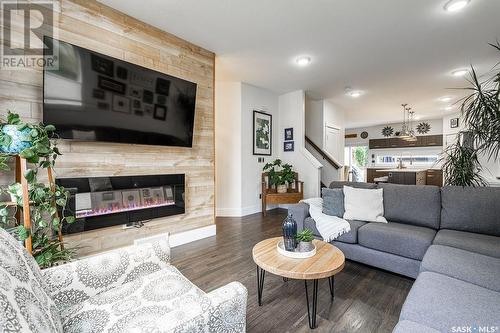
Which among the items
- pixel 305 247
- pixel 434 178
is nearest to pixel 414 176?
pixel 434 178

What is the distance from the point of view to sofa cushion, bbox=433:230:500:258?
172 centimetres

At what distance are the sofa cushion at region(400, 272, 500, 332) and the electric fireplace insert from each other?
257 cm

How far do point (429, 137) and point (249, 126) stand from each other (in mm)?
7306

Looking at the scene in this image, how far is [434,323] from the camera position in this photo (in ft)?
3.17

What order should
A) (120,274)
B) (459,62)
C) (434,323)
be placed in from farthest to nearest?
(459,62)
(120,274)
(434,323)

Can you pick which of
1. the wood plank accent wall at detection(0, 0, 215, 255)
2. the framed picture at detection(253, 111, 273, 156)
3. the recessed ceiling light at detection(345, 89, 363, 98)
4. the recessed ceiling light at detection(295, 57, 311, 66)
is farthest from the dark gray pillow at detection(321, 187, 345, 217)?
the recessed ceiling light at detection(345, 89, 363, 98)

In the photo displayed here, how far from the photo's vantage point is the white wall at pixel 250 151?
179 inches

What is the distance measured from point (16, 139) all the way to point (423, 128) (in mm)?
10760

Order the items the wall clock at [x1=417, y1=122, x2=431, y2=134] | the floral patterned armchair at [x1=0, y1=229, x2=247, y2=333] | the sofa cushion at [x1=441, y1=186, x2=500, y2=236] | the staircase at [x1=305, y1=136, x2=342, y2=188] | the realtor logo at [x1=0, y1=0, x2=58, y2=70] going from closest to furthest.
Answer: the floral patterned armchair at [x1=0, y1=229, x2=247, y2=333] → the realtor logo at [x1=0, y1=0, x2=58, y2=70] → the sofa cushion at [x1=441, y1=186, x2=500, y2=236] → the staircase at [x1=305, y1=136, x2=342, y2=188] → the wall clock at [x1=417, y1=122, x2=431, y2=134]

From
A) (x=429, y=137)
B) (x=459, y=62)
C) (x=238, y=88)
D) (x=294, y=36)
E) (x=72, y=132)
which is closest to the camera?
(x=72, y=132)

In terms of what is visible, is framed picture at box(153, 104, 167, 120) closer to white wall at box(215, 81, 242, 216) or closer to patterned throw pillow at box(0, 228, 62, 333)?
patterned throw pillow at box(0, 228, 62, 333)

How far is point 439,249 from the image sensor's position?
1726 mm

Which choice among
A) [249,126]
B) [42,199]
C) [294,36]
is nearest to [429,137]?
[249,126]

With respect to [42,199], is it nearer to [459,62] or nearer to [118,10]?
[118,10]
